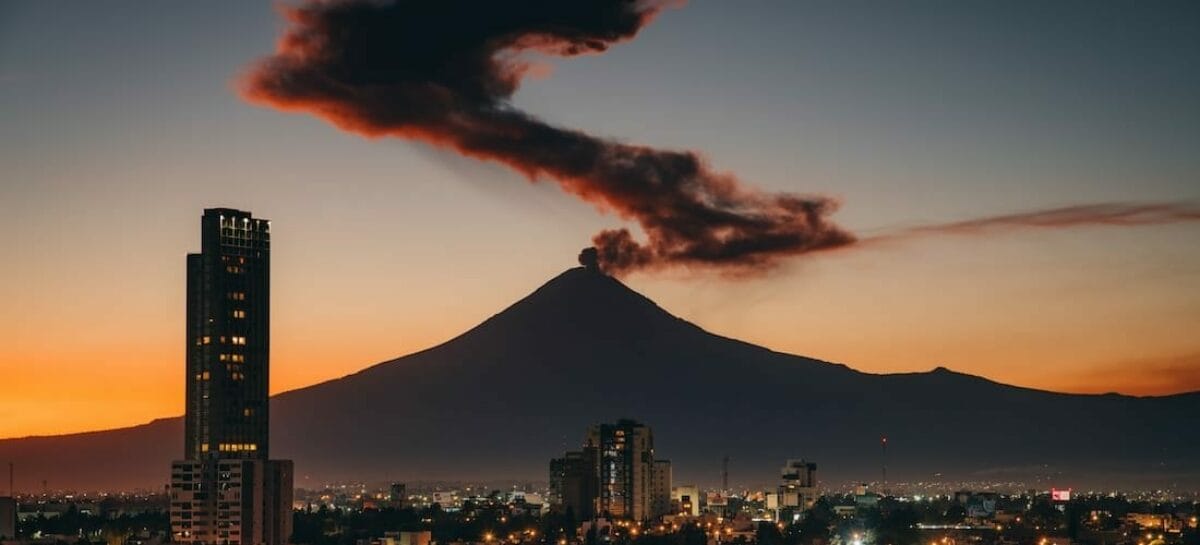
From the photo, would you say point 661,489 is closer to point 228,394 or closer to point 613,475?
point 613,475

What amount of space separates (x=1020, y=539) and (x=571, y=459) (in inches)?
2040

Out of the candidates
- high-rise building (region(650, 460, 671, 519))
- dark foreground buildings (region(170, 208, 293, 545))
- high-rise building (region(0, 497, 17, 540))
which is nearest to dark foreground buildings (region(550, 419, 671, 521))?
high-rise building (region(650, 460, 671, 519))

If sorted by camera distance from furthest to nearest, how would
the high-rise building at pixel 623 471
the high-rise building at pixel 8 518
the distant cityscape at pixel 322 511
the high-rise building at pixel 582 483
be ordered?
the high-rise building at pixel 623 471 < the high-rise building at pixel 582 483 < the high-rise building at pixel 8 518 < the distant cityscape at pixel 322 511

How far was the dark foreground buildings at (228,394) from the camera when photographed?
10962 centimetres

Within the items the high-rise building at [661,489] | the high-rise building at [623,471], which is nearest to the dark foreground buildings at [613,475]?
the high-rise building at [623,471]

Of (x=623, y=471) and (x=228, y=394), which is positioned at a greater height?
(x=228, y=394)

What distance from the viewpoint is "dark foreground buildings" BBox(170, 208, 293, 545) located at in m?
110

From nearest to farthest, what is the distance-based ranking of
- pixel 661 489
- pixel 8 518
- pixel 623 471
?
pixel 8 518
pixel 623 471
pixel 661 489

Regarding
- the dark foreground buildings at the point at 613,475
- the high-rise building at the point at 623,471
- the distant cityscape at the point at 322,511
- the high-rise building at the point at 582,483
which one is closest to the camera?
the distant cityscape at the point at 322,511

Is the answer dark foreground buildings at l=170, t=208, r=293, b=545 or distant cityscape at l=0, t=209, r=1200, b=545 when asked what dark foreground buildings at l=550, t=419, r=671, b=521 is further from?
dark foreground buildings at l=170, t=208, r=293, b=545

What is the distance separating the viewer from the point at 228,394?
11312 cm

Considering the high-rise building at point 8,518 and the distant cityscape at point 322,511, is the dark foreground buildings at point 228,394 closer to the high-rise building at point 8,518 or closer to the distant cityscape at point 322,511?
the distant cityscape at point 322,511

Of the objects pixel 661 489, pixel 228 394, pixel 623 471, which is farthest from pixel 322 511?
pixel 228 394

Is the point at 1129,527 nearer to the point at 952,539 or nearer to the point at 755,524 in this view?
the point at 952,539
